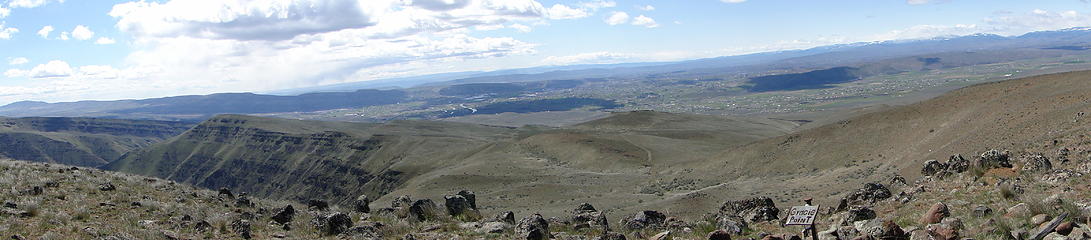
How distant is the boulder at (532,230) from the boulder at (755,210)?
6.13 meters

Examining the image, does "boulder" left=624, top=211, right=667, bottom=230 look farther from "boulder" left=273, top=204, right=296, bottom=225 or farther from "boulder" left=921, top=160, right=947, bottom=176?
"boulder" left=921, top=160, right=947, bottom=176

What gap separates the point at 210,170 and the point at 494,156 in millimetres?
94034

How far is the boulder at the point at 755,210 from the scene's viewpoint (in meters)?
18.0

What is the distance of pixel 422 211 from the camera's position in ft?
64.2

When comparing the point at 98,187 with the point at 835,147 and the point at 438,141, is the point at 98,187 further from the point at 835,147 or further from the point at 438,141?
the point at 438,141

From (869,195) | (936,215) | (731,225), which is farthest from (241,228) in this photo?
(869,195)

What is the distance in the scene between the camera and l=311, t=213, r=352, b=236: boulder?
15.7 metres

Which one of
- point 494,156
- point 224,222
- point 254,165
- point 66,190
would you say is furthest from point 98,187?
point 254,165

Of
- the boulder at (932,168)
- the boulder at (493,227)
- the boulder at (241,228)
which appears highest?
the boulder at (241,228)

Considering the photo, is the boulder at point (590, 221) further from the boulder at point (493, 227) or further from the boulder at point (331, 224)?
the boulder at point (331, 224)

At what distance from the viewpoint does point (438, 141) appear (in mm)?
118188

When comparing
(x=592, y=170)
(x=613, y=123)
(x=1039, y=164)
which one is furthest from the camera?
(x=613, y=123)

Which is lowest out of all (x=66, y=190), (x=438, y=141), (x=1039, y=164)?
(x=438, y=141)

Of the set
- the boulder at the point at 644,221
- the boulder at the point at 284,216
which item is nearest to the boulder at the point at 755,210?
the boulder at the point at 644,221
